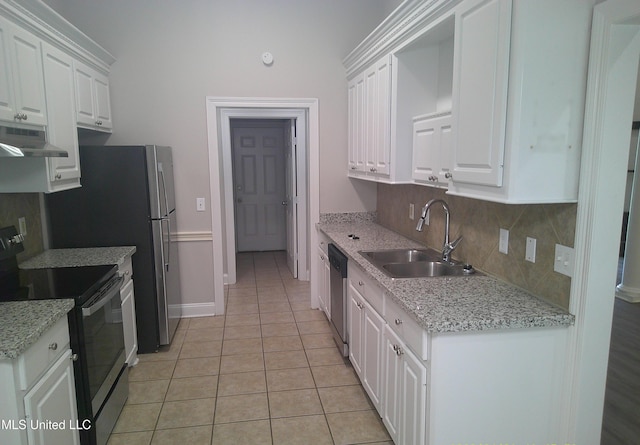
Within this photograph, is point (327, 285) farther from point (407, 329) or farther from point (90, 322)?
point (90, 322)

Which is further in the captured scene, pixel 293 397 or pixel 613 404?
pixel 293 397

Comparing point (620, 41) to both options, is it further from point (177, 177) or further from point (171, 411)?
point (177, 177)

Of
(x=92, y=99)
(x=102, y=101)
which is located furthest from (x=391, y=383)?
Result: (x=102, y=101)

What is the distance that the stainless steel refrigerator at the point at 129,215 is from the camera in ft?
10.6

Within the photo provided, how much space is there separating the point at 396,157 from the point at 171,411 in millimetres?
2232

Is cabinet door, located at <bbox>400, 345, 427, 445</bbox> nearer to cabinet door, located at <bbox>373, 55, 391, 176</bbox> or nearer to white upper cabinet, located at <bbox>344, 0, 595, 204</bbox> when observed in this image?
white upper cabinet, located at <bbox>344, 0, 595, 204</bbox>

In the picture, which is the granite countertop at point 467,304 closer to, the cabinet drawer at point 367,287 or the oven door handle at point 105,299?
the cabinet drawer at point 367,287

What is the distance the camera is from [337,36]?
4.14m

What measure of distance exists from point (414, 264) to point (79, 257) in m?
2.32

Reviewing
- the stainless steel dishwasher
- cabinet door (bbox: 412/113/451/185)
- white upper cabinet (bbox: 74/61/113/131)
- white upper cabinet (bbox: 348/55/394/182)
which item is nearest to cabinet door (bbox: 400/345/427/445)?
cabinet door (bbox: 412/113/451/185)

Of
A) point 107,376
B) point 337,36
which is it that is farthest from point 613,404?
point 337,36

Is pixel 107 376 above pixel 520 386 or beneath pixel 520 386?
beneath

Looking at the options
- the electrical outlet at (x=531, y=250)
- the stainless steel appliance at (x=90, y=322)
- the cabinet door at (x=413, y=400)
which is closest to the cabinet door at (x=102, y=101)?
the stainless steel appliance at (x=90, y=322)

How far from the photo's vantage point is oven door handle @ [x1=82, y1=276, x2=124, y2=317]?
214cm
